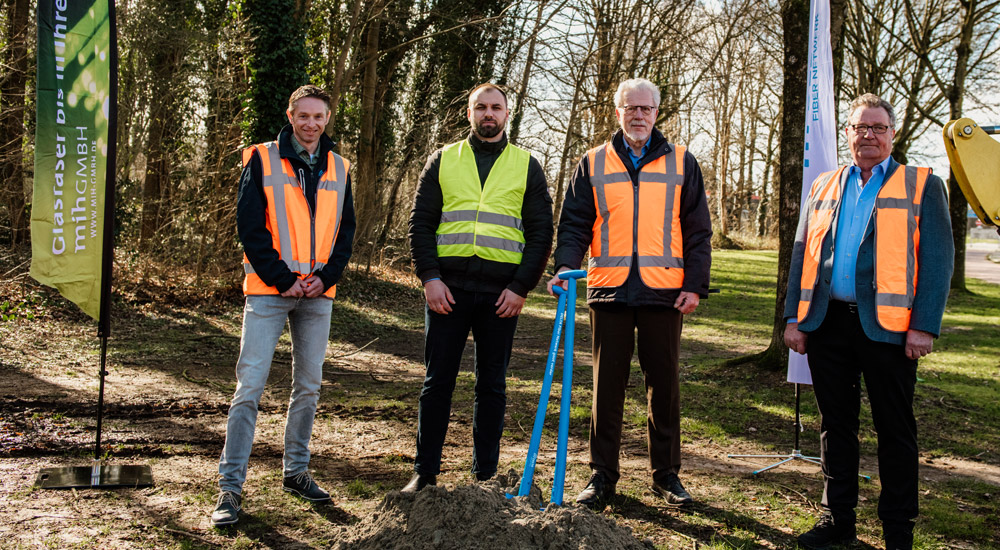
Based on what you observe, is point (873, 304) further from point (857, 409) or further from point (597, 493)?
point (597, 493)

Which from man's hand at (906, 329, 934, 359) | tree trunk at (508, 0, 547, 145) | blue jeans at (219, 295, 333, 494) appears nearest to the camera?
man's hand at (906, 329, 934, 359)

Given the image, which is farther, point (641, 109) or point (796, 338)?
point (641, 109)

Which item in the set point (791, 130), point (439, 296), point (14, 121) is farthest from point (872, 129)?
point (14, 121)

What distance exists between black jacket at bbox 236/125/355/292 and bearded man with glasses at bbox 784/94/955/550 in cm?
244

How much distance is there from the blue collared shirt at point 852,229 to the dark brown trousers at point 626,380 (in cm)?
85

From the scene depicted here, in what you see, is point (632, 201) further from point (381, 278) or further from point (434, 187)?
point (381, 278)

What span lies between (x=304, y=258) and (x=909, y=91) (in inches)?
808

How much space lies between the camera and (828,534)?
3713 millimetres

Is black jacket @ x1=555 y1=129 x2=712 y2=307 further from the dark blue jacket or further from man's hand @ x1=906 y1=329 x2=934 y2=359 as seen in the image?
man's hand @ x1=906 y1=329 x2=934 y2=359

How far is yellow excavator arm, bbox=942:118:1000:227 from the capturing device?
11.7 ft

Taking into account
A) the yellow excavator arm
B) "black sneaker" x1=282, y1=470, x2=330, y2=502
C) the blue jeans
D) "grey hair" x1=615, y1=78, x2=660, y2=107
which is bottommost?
"black sneaker" x1=282, y1=470, x2=330, y2=502

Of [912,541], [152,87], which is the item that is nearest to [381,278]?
[152,87]

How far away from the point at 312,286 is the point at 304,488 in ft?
3.74

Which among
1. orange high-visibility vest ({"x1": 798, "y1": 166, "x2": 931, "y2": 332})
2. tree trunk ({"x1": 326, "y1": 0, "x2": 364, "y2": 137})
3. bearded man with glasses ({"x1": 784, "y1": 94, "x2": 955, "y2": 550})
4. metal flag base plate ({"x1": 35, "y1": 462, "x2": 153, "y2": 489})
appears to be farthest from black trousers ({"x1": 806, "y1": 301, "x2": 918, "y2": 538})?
tree trunk ({"x1": 326, "y1": 0, "x2": 364, "y2": 137})
